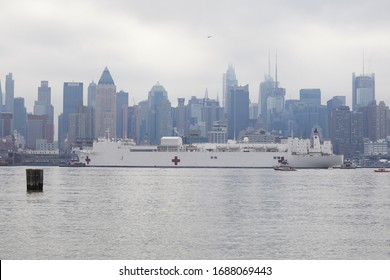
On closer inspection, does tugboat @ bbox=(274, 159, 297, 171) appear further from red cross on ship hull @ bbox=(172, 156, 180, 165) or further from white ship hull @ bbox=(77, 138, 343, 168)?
red cross on ship hull @ bbox=(172, 156, 180, 165)

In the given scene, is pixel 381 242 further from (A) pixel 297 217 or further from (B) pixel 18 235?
(B) pixel 18 235

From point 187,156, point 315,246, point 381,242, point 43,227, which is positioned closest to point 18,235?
point 43,227

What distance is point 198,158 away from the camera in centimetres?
12431

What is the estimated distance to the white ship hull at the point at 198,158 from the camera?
396 feet

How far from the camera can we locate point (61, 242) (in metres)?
24.5

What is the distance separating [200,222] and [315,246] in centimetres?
775

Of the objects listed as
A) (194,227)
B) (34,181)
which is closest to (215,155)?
(34,181)

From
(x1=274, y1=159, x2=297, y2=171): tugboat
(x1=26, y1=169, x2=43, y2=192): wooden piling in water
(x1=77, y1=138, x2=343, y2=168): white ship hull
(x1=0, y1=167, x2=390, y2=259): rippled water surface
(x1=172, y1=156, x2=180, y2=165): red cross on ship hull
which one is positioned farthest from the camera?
(x1=172, y1=156, x2=180, y2=165): red cross on ship hull

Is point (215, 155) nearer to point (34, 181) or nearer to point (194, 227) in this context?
point (34, 181)

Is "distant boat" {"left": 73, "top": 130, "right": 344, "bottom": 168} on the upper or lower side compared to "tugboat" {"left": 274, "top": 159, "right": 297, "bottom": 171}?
upper

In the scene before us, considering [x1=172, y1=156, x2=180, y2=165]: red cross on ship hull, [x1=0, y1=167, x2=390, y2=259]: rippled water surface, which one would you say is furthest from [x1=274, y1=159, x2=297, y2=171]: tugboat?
[x1=0, y1=167, x2=390, y2=259]: rippled water surface

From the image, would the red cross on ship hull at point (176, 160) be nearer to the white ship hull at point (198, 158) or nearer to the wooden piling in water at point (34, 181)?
the white ship hull at point (198, 158)

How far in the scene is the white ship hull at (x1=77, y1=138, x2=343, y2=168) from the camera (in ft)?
396
